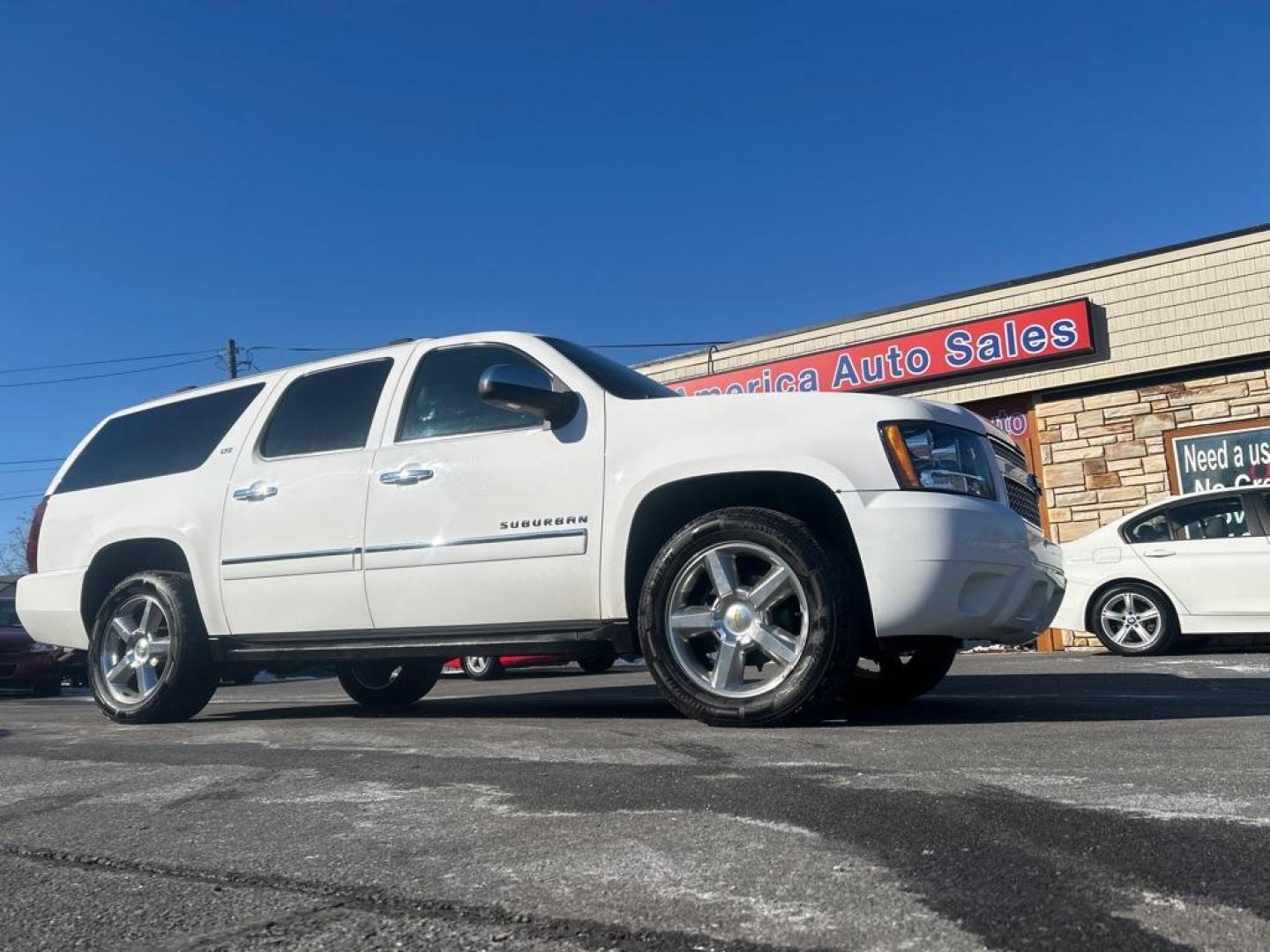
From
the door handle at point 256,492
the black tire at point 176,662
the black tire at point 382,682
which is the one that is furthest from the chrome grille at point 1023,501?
the black tire at point 176,662

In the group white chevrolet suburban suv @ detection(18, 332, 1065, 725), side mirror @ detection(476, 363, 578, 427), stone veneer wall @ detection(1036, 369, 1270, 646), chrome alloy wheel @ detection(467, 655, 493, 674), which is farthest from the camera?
stone veneer wall @ detection(1036, 369, 1270, 646)

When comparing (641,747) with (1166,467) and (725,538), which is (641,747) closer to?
(725,538)

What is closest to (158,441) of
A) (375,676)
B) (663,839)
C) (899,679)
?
(375,676)

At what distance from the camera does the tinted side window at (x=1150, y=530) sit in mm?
10266

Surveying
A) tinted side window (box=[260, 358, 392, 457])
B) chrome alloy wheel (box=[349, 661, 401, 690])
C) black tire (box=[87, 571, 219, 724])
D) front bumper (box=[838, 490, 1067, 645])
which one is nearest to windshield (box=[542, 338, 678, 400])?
tinted side window (box=[260, 358, 392, 457])

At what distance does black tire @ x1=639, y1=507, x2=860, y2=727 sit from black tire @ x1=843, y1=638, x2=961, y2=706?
1517mm

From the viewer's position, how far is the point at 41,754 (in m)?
4.44

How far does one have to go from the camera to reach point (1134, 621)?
10398mm

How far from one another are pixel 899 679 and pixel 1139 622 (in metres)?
5.80

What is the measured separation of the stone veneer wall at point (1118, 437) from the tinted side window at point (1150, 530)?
3.85 meters

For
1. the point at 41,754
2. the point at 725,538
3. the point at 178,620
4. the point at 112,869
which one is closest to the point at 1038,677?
the point at 725,538

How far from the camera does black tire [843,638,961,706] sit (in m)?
5.60

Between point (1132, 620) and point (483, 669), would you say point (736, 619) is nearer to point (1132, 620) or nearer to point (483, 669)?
point (1132, 620)

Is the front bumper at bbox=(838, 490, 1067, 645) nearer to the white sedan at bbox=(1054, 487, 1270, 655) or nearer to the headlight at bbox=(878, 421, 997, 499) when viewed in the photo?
the headlight at bbox=(878, 421, 997, 499)
